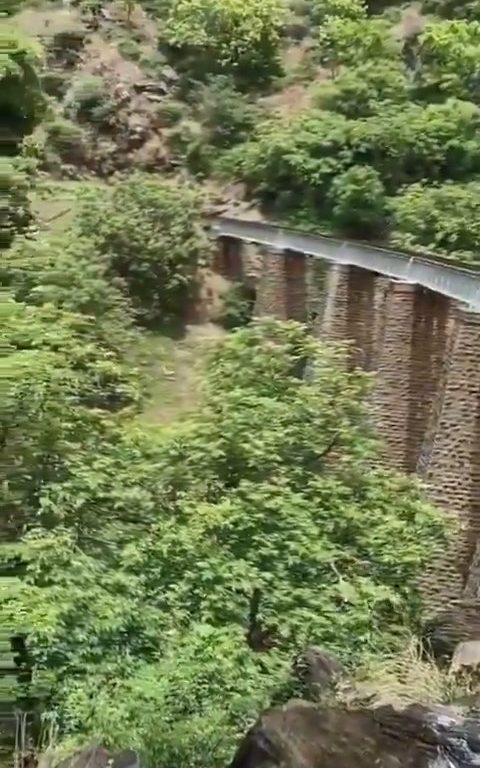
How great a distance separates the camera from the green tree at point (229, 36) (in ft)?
68.7

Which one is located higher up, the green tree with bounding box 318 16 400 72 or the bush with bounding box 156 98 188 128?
the green tree with bounding box 318 16 400 72

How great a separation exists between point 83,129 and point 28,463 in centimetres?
1598

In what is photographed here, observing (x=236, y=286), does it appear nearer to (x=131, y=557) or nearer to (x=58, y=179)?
(x=58, y=179)

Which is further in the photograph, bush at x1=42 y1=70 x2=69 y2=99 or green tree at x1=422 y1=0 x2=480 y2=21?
bush at x1=42 y1=70 x2=69 y2=99

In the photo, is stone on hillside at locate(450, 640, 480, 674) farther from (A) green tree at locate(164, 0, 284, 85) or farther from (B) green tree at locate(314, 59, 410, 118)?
(A) green tree at locate(164, 0, 284, 85)

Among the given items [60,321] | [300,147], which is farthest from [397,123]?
[60,321]

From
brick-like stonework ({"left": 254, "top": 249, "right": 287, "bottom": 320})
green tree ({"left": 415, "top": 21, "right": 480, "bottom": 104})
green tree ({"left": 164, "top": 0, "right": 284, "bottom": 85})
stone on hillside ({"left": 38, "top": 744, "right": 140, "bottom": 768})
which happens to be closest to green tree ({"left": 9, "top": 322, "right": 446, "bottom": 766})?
stone on hillside ({"left": 38, "top": 744, "right": 140, "bottom": 768})

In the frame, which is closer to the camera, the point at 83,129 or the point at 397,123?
the point at 397,123

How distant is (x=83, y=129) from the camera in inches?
818

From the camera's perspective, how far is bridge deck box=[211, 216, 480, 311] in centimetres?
897

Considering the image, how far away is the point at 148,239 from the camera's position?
17016 mm

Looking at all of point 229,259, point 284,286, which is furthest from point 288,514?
point 229,259

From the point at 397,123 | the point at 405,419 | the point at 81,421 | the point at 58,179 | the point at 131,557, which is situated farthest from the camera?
the point at 58,179

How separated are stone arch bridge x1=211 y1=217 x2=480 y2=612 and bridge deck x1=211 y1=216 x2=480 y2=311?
0.05 feet
